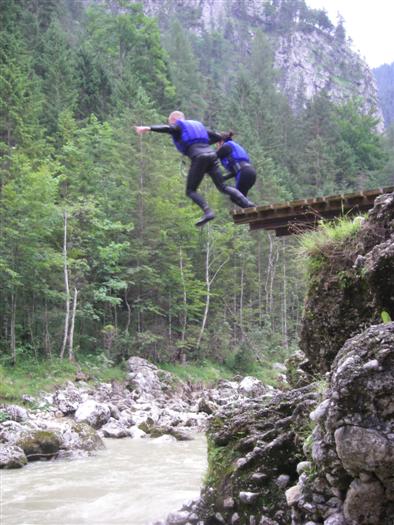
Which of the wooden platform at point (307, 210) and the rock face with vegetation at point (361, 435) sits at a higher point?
the wooden platform at point (307, 210)

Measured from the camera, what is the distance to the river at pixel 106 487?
7430 mm

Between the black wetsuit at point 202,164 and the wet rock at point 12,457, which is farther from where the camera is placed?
the wet rock at point 12,457

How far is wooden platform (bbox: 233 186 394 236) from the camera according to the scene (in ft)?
20.4

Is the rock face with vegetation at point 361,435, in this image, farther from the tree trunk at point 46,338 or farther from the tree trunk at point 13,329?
the tree trunk at point 46,338

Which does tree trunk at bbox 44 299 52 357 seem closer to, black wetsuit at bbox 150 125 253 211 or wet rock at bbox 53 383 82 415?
wet rock at bbox 53 383 82 415

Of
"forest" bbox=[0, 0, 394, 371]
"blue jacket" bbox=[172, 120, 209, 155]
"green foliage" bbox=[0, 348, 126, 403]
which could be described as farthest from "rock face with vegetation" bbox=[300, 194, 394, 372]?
"green foliage" bbox=[0, 348, 126, 403]

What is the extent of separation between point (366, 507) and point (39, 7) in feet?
175

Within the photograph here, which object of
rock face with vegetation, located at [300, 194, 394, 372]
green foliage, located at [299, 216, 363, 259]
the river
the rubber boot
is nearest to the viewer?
rock face with vegetation, located at [300, 194, 394, 372]

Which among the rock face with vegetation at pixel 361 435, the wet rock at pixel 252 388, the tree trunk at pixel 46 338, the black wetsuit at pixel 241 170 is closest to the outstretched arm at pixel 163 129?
the black wetsuit at pixel 241 170

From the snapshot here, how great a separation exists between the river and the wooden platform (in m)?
3.20

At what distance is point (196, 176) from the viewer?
20.4 ft

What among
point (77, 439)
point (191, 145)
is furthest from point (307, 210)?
point (77, 439)

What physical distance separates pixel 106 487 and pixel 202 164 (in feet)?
19.1

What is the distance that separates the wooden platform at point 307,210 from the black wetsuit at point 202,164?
17 cm
